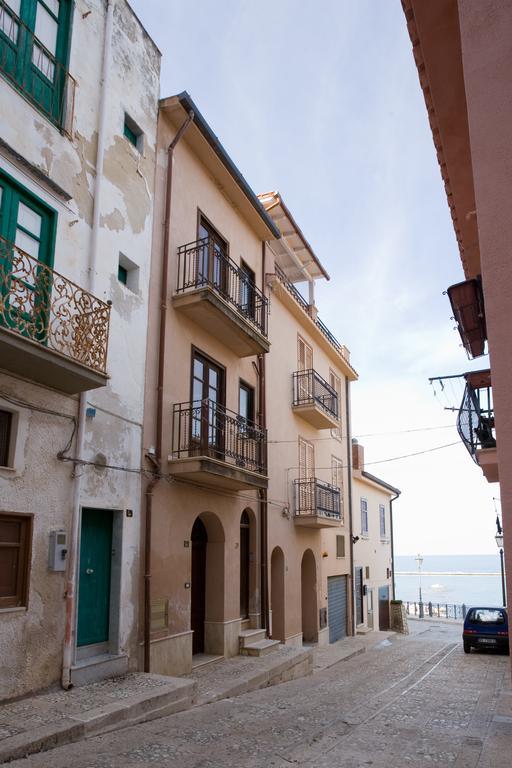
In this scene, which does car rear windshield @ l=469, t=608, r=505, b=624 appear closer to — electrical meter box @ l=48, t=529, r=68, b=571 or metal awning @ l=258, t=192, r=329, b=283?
metal awning @ l=258, t=192, r=329, b=283

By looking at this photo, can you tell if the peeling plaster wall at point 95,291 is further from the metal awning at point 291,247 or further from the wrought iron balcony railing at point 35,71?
the metal awning at point 291,247

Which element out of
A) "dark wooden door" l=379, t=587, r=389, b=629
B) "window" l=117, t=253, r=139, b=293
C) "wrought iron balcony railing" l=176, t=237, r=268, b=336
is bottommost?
"dark wooden door" l=379, t=587, r=389, b=629

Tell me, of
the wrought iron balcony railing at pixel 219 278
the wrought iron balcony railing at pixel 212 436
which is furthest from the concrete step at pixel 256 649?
the wrought iron balcony railing at pixel 219 278

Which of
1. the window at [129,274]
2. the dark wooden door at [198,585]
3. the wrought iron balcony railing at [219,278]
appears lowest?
the dark wooden door at [198,585]

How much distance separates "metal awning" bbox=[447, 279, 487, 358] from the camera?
6.80 m

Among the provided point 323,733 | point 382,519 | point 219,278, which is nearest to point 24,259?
point 219,278

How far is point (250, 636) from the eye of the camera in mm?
13836

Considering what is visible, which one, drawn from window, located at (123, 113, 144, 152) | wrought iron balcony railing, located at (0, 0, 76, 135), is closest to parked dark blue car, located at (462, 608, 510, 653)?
window, located at (123, 113, 144, 152)

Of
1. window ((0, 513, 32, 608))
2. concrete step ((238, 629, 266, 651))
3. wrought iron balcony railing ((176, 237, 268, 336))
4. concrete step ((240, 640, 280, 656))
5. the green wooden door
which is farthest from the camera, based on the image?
concrete step ((238, 629, 266, 651))

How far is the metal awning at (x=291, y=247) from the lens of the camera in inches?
771

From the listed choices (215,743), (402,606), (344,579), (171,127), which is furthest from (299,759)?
(402,606)

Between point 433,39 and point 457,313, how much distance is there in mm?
2825

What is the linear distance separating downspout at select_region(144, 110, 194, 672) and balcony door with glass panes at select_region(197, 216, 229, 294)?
884 mm

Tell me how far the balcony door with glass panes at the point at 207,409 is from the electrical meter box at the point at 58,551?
11.9 feet
